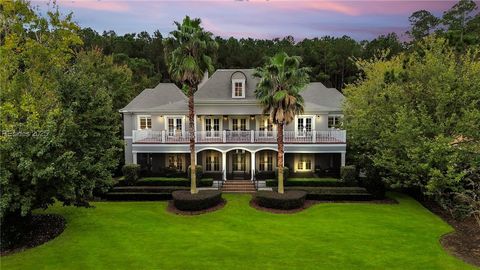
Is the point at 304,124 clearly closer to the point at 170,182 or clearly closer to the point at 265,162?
the point at 265,162

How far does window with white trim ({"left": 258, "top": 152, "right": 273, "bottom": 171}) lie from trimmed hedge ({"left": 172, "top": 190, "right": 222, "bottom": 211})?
9.20m

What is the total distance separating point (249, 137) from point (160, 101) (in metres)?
11.4

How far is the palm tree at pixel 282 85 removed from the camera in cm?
2533

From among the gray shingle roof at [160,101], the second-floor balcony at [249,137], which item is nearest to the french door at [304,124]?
the second-floor balcony at [249,137]

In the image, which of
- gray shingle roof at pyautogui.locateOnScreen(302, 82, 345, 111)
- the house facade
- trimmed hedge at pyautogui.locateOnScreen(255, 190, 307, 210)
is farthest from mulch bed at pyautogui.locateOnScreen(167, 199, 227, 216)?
gray shingle roof at pyautogui.locateOnScreen(302, 82, 345, 111)

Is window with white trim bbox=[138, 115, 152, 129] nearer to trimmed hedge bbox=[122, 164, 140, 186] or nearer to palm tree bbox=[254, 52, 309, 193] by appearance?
trimmed hedge bbox=[122, 164, 140, 186]

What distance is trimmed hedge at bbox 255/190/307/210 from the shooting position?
83.8 feet

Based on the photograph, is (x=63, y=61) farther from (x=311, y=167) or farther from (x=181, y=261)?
(x=311, y=167)

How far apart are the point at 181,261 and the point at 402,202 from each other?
18.7 m

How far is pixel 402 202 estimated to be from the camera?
28.0 meters

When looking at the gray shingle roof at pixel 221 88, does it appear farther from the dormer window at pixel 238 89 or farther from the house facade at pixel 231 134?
the dormer window at pixel 238 89

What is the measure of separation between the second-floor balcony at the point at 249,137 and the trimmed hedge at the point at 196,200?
6.97 m

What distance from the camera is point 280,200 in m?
25.5

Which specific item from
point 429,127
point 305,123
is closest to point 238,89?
point 305,123
